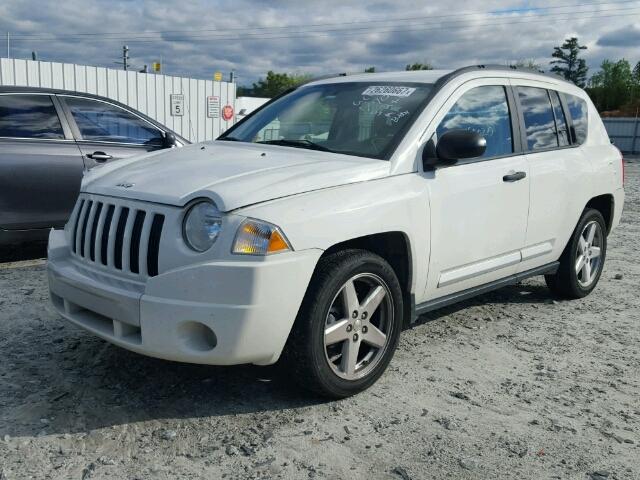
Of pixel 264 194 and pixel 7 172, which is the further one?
pixel 7 172

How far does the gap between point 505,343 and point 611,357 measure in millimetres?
662

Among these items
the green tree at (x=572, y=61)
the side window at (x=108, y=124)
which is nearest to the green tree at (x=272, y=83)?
the green tree at (x=572, y=61)

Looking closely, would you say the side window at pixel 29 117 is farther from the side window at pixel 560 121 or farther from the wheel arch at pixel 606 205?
the wheel arch at pixel 606 205


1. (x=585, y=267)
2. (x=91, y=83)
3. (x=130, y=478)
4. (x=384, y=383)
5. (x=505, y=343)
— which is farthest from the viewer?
(x=91, y=83)

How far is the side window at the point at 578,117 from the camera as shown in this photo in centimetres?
538

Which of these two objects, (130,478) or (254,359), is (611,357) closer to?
(254,359)

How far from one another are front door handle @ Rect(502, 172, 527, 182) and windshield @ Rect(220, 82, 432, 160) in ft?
2.56

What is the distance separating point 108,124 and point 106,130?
7 centimetres

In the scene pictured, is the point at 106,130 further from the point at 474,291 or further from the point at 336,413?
the point at 336,413

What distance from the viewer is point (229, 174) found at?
3350mm

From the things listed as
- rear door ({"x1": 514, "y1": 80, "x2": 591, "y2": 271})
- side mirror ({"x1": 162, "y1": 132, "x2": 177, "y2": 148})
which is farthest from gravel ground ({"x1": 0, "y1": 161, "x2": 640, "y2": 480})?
side mirror ({"x1": 162, "y1": 132, "x2": 177, "y2": 148})

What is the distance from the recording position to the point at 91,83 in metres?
14.5

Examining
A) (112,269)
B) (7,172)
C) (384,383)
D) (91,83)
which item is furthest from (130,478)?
(91,83)

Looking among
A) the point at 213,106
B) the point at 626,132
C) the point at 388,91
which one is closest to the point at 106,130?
the point at 388,91
